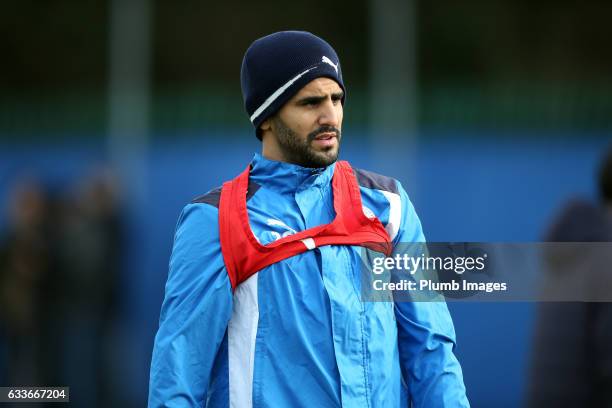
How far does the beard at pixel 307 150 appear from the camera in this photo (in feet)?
11.2

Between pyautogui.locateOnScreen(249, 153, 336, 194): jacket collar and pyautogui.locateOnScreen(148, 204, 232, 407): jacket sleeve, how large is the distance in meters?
0.21

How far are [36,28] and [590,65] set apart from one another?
195 inches

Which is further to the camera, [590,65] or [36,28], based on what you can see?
[36,28]

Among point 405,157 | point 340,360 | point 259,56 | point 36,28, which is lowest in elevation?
point 340,360

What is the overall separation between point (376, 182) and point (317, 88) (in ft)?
1.10

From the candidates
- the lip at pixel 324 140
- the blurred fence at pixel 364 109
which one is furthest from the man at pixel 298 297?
the blurred fence at pixel 364 109

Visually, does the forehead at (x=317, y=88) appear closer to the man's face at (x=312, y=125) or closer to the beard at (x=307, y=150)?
the man's face at (x=312, y=125)

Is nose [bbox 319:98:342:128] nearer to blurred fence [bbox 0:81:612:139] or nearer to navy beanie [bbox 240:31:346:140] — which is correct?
navy beanie [bbox 240:31:346:140]

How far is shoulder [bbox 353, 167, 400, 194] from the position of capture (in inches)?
137

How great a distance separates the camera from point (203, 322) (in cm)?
327

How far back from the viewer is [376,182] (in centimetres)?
350

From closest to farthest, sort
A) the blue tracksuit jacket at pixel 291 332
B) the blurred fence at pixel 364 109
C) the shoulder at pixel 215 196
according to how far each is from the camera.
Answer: the blue tracksuit jacket at pixel 291 332 → the shoulder at pixel 215 196 → the blurred fence at pixel 364 109

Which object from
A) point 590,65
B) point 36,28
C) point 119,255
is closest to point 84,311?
point 119,255

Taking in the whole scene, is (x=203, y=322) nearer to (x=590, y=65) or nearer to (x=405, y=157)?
(x=405, y=157)
